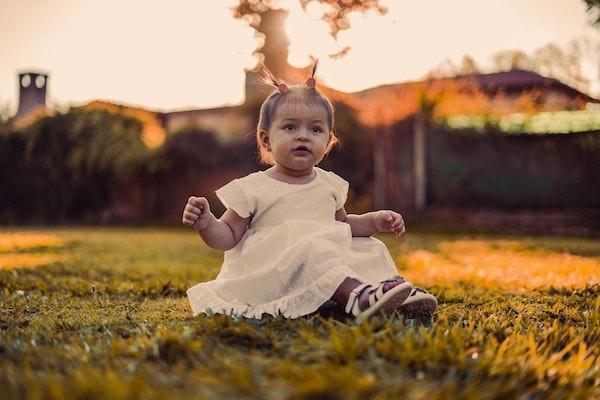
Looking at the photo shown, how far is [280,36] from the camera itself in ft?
55.4

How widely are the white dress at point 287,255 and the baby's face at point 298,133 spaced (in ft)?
0.39

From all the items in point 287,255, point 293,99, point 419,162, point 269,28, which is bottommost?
point 419,162

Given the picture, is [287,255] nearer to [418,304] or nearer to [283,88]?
[418,304]

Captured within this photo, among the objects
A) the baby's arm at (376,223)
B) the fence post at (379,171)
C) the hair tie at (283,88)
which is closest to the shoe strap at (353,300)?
the baby's arm at (376,223)

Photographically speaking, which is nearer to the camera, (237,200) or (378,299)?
(378,299)

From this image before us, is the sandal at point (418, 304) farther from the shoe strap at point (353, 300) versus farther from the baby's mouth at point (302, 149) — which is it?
the baby's mouth at point (302, 149)

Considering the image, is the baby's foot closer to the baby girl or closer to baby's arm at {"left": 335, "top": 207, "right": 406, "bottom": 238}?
the baby girl

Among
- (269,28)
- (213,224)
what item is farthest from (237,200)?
(269,28)

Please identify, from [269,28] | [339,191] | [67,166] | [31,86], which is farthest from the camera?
[31,86]

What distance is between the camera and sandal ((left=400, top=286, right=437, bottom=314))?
241 cm

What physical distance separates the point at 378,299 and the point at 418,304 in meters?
0.23

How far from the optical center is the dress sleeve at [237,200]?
274cm

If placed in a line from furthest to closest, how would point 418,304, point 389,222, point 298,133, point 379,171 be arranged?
point 379,171
point 389,222
point 298,133
point 418,304

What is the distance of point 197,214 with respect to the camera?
99.8 inches
